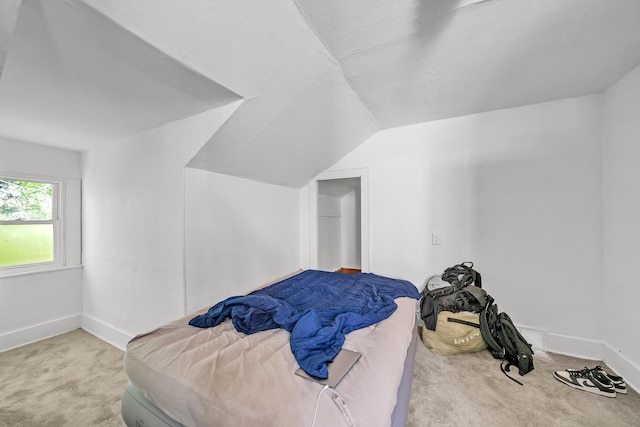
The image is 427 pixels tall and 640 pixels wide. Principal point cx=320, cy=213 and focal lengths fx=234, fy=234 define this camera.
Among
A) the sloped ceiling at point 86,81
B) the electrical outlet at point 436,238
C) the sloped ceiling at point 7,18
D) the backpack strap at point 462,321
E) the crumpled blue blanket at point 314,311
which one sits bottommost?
the backpack strap at point 462,321

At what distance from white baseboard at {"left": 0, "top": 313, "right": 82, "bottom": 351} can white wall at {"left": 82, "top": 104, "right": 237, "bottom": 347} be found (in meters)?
0.12

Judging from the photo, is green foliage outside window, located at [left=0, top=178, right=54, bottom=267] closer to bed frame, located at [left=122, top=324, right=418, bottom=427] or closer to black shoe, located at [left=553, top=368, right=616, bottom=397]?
bed frame, located at [left=122, top=324, right=418, bottom=427]

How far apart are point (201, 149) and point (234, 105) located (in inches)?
18.4

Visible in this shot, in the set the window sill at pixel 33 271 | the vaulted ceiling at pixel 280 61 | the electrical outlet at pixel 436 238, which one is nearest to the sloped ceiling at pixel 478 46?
the vaulted ceiling at pixel 280 61

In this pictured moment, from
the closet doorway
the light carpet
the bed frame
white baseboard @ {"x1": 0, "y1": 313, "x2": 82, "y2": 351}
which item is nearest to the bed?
the bed frame

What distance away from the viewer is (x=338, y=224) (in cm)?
504

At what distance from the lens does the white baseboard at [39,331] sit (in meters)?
2.36

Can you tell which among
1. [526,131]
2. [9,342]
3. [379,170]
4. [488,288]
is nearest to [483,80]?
[526,131]

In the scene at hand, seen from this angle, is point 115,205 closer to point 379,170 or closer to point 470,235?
point 379,170

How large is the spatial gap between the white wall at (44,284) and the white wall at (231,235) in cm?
206

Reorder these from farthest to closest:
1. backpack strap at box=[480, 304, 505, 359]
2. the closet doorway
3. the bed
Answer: the closet doorway, backpack strap at box=[480, 304, 505, 359], the bed

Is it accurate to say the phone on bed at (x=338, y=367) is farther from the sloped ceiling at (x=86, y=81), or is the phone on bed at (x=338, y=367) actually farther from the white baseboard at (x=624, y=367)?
the white baseboard at (x=624, y=367)

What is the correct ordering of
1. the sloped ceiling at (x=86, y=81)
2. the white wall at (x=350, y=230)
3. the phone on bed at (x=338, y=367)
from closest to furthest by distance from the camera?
1. the phone on bed at (x=338, y=367)
2. the sloped ceiling at (x=86, y=81)
3. the white wall at (x=350, y=230)

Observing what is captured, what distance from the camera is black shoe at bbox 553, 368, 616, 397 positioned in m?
1.64
